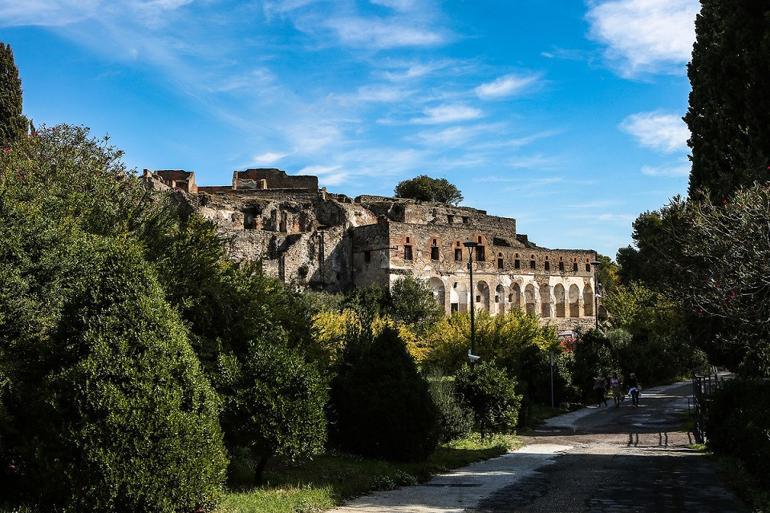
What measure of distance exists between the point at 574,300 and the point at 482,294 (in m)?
12.2

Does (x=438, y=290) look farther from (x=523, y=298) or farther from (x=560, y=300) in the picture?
(x=560, y=300)

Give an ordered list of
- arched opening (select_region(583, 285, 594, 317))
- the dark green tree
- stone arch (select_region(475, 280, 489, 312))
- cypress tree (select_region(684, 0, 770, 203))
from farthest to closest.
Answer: the dark green tree
arched opening (select_region(583, 285, 594, 317))
stone arch (select_region(475, 280, 489, 312))
cypress tree (select_region(684, 0, 770, 203))

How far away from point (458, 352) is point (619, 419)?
8.92m

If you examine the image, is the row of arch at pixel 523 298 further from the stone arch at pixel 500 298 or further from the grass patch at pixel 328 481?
the grass patch at pixel 328 481

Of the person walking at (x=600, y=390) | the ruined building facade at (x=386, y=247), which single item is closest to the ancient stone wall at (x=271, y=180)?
the ruined building facade at (x=386, y=247)

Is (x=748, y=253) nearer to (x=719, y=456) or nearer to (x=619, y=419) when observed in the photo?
(x=719, y=456)

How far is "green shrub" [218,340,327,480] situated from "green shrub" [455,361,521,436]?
10.3 meters

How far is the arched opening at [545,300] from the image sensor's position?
63.5m

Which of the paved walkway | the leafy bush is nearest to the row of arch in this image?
the paved walkway

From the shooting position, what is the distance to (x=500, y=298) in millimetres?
59500

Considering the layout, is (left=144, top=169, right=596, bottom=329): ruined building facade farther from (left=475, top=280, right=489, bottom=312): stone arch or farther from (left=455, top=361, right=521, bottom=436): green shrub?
(left=455, top=361, right=521, bottom=436): green shrub

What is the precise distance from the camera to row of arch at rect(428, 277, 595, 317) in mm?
55750

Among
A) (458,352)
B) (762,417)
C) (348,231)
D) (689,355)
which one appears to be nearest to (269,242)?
(348,231)

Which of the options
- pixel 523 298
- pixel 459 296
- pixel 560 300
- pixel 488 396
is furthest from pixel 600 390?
pixel 560 300
